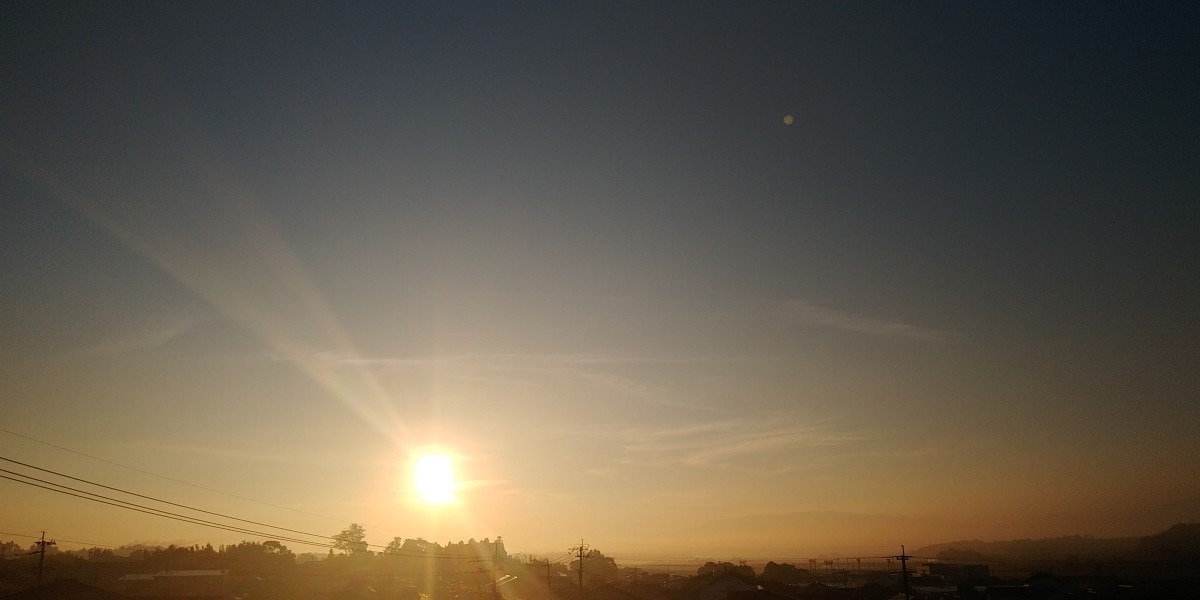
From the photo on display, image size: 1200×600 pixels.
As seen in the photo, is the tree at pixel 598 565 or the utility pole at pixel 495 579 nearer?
the utility pole at pixel 495 579

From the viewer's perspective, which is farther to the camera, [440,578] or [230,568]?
[440,578]

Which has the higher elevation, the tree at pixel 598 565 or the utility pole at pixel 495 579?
the utility pole at pixel 495 579

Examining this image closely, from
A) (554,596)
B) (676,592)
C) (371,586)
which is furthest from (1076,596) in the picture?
(371,586)

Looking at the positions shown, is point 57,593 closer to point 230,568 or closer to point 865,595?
point 230,568

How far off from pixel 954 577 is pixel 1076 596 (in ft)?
179

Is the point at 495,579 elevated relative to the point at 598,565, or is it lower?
elevated

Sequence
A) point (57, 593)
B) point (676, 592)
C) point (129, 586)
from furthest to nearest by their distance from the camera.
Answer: point (676, 592), point (129, 586), point (57, 593)

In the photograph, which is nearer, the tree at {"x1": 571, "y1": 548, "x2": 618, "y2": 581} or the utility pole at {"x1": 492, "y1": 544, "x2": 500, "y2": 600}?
the utility pole at {"x1": 492, "y1": 544, "x2": 500, "y2": 600}

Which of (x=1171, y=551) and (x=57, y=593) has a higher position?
(x=57, y=593)

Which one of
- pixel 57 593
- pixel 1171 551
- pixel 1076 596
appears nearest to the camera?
pixel 57 593

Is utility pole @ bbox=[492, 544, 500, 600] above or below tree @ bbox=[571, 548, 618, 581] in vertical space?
above

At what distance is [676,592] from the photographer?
9406 cm

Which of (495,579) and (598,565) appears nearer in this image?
(495,579)

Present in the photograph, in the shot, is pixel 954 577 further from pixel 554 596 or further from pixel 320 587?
pixel 320 587
